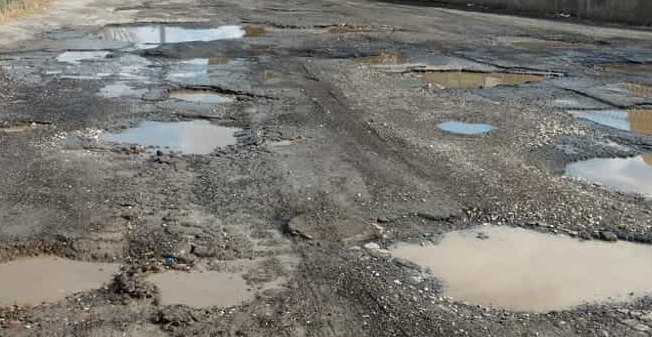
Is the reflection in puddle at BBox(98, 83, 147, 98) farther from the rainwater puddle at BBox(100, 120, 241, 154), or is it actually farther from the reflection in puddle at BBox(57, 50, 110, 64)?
the reflection in puddle at BBox(57, 50, 110, 64)

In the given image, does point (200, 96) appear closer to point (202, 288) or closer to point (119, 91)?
point (119, 91)

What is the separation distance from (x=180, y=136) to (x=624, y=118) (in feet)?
20.7

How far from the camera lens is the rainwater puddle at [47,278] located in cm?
464

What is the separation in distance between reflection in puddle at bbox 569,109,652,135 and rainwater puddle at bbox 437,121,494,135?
1.63 metres

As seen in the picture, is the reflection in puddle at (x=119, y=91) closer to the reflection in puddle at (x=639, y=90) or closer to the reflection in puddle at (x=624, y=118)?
the reflection in puddle at (x=624, y=118)

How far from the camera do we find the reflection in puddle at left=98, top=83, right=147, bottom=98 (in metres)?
10.2

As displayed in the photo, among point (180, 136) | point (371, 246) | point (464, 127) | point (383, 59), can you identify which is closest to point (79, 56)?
point (383, 59)

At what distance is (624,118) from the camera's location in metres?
9.67

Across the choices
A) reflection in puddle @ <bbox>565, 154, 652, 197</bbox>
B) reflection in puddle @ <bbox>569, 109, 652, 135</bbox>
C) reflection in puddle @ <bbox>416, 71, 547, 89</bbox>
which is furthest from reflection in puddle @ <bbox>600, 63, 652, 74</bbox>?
reflection in puddle @ <bbox>565, 154, 652, 197</bbox>

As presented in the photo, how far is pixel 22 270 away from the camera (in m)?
4.98

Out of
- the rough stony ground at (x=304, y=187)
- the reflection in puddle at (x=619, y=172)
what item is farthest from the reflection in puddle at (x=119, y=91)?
the reflection in puddle at (x=619, y=172)

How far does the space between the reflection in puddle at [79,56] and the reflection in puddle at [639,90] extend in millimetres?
9989

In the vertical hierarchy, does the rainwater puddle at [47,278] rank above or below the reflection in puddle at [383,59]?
below

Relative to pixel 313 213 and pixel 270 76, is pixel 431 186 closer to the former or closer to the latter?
pixel 313 213
